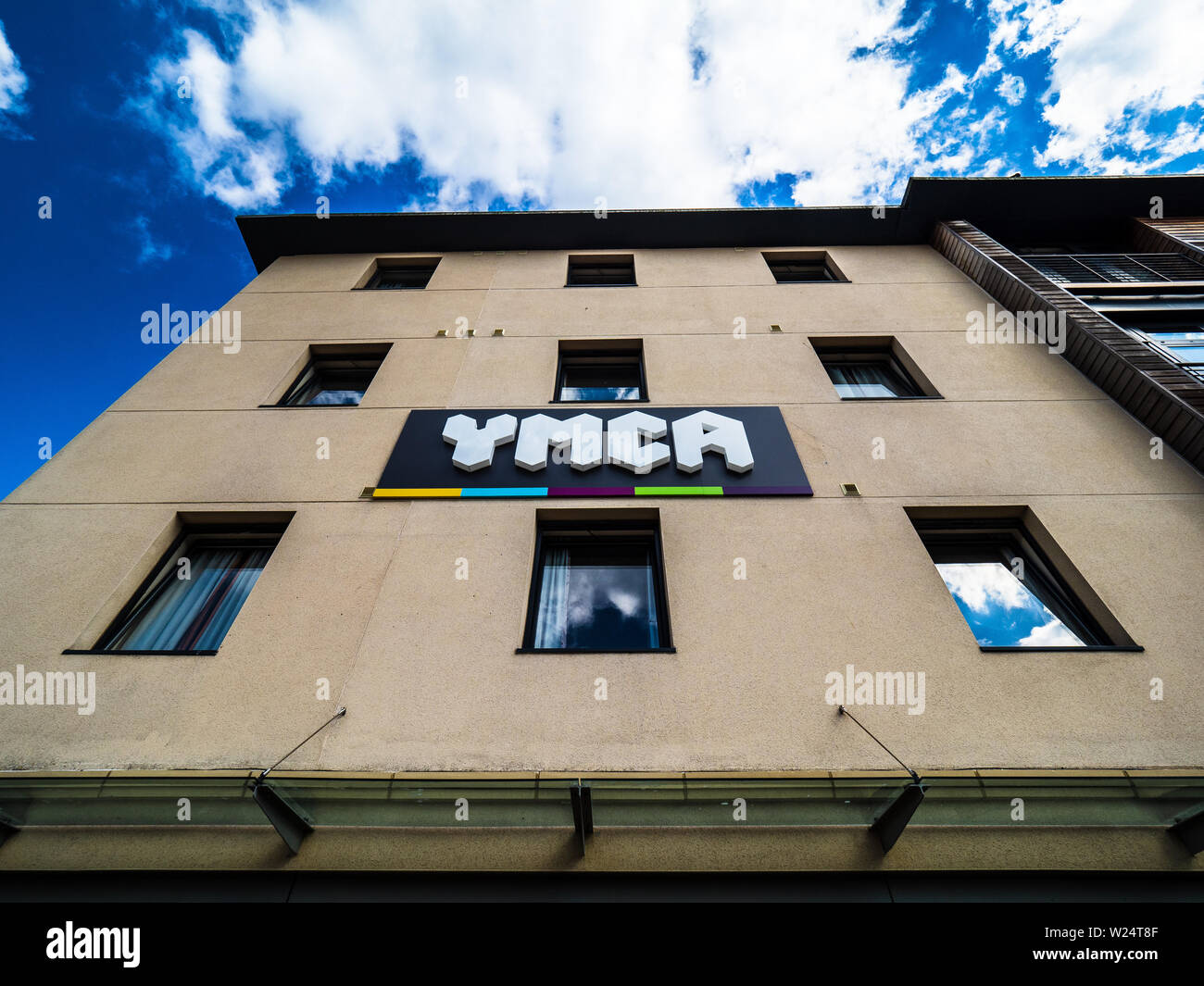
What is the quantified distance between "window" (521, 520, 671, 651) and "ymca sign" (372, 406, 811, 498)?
0.45m

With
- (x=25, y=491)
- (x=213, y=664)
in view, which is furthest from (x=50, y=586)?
(x=213, y=664)

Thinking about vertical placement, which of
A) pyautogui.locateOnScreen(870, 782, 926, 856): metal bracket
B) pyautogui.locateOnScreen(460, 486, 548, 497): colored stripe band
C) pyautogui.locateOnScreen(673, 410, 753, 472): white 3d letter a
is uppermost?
pyautogui.locateOnScreen(673, 410, 753, 472): white 3d letter a

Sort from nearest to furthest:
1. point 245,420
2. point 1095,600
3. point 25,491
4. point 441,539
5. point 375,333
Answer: point 1095,600 < point 441,539 < point 25,491 < point 245,420 < point 375,333

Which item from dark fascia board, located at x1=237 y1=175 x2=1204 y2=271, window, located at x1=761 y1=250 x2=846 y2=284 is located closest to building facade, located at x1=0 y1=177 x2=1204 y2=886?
window, located at x1=761 y1=250 x2=846 y2=284

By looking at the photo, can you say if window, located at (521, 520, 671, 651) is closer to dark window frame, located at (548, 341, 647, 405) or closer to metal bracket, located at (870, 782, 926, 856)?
metal bracket, located at (870, 782, 926, 856)

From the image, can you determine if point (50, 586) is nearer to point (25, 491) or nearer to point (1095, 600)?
point (25, 491)

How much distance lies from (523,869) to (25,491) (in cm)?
683

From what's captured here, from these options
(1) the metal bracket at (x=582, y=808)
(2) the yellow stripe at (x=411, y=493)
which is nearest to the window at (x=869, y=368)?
(2) the yellow stripe at (x=411, y=493)

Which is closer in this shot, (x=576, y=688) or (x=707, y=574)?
(x=576, y=688)

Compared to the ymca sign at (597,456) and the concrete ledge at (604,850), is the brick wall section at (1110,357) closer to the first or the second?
the ymca sign at (597,456)

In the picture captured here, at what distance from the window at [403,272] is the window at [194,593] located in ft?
22.2

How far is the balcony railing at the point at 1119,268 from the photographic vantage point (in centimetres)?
954

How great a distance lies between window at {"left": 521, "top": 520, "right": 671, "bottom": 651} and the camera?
5.14 meters

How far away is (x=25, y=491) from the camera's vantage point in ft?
20.6
